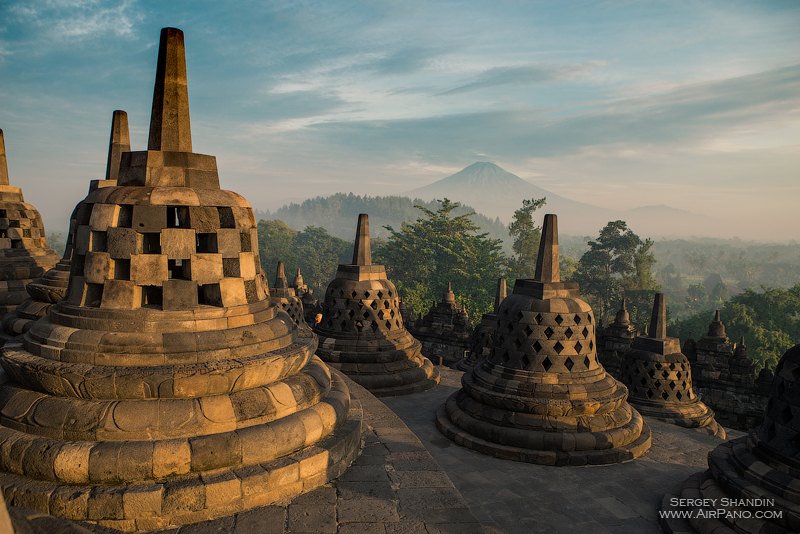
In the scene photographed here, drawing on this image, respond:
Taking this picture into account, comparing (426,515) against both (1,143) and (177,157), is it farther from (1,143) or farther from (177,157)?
(1,143)

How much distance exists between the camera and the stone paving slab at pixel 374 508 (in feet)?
13.0

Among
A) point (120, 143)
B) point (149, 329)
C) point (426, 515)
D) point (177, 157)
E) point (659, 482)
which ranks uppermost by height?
point (120, 143)

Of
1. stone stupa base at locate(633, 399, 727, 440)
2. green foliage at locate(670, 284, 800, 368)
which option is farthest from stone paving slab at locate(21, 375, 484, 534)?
green foliage at locate(670, 284, 800, 368)

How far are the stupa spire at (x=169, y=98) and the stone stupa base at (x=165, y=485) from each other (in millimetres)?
2824

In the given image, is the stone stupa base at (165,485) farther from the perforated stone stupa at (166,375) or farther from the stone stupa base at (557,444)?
the stone stupa base at (557,444)

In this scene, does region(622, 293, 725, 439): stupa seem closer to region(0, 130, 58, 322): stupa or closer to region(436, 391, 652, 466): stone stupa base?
region(436, 391, 652, 466): stone stupa base

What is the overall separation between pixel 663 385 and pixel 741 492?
6.51 meters

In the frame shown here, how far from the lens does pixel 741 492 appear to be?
5797mm

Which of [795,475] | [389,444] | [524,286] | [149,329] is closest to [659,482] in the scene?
[795,475]

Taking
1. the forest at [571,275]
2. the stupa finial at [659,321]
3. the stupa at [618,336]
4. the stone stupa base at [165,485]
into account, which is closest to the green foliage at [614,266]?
the forest at [571,275]

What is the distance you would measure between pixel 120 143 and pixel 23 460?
6.46 metres

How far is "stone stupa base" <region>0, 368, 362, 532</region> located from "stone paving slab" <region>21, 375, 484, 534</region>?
106mm

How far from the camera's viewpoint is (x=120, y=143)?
8891mm

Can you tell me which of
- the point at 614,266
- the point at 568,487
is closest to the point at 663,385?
the point at 568,487
